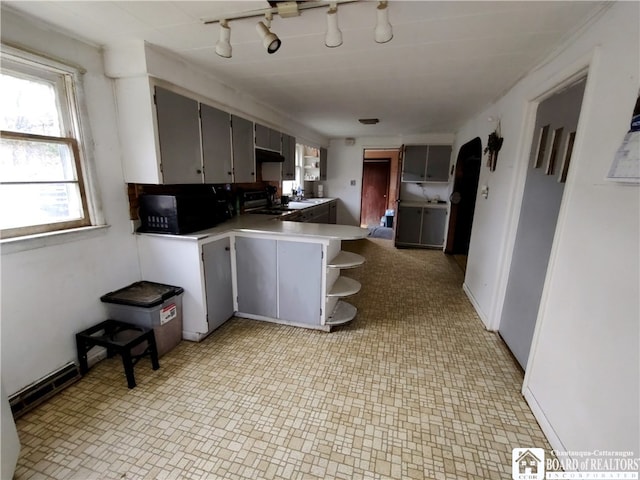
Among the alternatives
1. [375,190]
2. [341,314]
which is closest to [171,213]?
[341,314]

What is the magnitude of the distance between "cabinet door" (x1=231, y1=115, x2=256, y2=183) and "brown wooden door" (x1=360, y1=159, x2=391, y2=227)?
528cm

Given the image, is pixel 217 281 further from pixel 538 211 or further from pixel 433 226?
pixel 433 226

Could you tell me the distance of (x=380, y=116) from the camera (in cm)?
394

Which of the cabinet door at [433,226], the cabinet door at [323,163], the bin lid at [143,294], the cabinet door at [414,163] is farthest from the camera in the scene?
the cabinet door at [323,163]

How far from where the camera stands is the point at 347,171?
625 cm

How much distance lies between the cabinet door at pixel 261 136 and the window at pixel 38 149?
178 cm

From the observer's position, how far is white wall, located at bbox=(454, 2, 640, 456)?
1.10 metres

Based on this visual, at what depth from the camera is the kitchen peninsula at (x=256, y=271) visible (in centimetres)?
233

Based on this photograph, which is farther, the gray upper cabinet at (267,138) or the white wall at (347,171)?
the white wall at (347,171)

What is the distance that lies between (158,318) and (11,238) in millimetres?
982

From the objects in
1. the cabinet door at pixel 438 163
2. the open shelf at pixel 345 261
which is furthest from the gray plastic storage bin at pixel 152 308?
the cabinet door at pixel 438 163

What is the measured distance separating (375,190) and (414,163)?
110 inches

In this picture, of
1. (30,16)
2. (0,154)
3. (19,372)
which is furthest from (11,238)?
(30,16)

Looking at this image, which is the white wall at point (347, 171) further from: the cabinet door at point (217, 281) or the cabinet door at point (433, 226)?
the cabinet door at point (217, 281)
